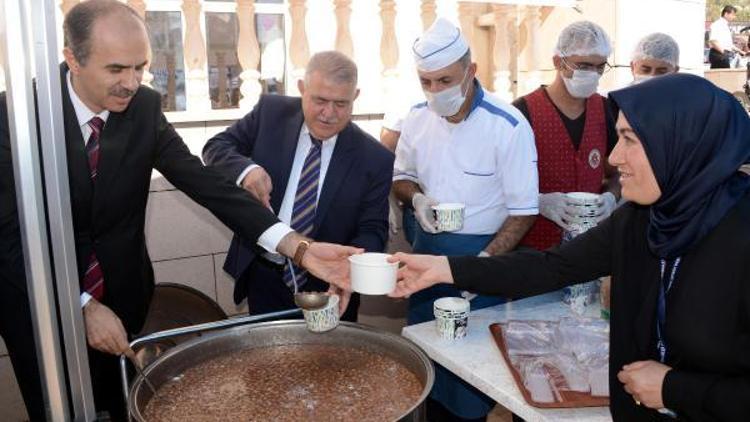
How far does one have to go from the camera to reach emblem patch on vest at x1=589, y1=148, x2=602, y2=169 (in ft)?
9.26

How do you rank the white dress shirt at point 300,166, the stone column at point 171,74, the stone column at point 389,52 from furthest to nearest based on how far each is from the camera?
the stone column at point 171,74
the stone column at point 389,52
the white dress shirt at point 300,166

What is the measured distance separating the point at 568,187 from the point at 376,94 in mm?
1385

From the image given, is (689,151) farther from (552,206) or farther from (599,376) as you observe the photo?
(552,206)

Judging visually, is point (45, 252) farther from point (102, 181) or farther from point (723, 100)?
point (723, 100)

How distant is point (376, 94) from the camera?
372cm

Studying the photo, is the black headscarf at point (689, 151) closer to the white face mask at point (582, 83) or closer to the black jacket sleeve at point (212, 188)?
the black jacket sleeve at point (212, 188)

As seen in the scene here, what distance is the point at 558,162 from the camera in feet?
9.25

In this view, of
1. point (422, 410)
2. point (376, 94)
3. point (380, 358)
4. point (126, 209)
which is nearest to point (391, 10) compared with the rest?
point (376, 94)

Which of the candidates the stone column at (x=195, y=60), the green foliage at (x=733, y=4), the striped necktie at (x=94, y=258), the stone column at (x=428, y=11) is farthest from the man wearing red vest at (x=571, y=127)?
the green foliage at (x=733, y=4)

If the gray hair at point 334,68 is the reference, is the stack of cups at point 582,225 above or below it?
below

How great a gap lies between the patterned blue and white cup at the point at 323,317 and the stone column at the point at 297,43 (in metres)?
1.99

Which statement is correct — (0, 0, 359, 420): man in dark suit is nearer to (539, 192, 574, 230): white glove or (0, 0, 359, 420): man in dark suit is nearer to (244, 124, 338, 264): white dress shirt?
(244, 124, 338, 264): white dress shirt

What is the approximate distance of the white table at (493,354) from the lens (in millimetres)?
1414

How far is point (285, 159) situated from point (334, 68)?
1.34 feet
